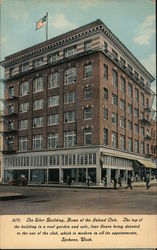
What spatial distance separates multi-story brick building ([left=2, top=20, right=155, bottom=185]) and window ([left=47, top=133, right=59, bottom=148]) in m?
0.06

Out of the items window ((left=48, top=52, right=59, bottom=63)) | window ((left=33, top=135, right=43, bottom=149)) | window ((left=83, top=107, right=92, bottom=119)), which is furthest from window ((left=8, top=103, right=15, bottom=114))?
window ((left=83, top=107, right=92, bottom=119))

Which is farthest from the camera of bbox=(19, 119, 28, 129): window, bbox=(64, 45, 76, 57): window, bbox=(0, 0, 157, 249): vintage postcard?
bbox=(64, 45, 76, 57): window

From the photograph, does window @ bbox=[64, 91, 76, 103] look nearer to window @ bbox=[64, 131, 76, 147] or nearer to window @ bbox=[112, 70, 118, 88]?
window @ bbox=[64, 131, 76, 147]

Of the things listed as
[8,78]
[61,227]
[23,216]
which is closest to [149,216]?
[61,227]

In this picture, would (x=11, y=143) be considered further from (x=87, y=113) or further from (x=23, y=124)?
(x=87, y=113)

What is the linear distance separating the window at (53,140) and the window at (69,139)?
0.66 m

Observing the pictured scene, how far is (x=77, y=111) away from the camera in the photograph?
22.4 metres

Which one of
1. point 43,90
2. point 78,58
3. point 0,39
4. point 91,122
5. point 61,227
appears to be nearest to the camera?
point 61,227

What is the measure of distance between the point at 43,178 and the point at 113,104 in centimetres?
804

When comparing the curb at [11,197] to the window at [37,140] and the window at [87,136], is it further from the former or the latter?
the window at [87,136]

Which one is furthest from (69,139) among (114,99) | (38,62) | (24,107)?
(24,107)

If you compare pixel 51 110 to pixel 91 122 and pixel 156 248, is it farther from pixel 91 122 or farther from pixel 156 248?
pixel 156 248

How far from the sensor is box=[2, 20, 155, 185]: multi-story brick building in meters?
14.1

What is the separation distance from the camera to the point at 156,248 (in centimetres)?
782
